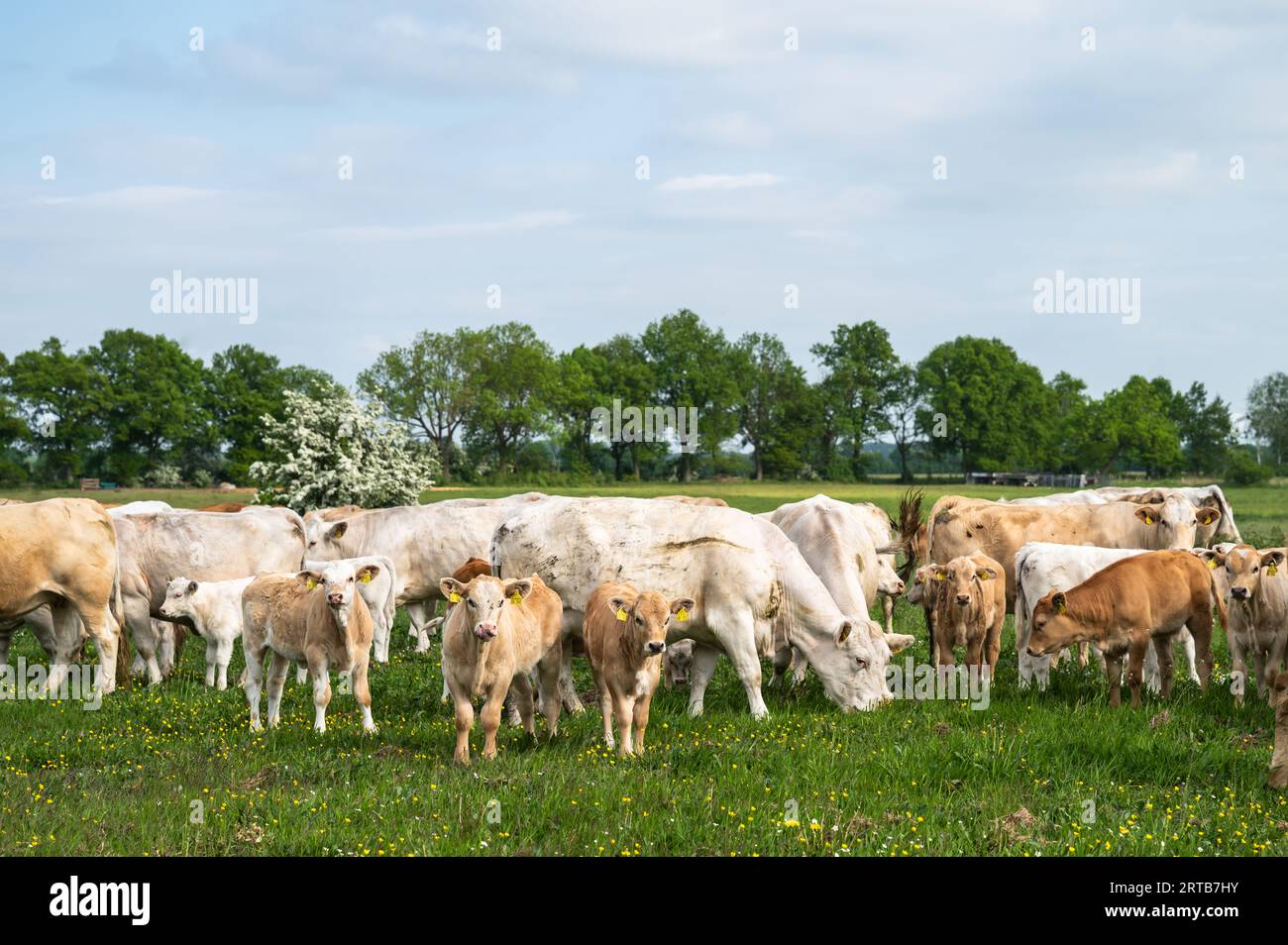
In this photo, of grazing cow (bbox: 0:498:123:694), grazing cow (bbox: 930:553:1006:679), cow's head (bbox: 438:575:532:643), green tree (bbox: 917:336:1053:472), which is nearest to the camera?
cow's head (bbox: 438:575:532:643)

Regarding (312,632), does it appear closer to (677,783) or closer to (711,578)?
(711,578)

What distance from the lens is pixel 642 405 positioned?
107750mm

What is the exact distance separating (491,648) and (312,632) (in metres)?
2.47

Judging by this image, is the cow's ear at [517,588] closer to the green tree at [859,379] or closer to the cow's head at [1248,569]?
the cow's head at [1248,569]

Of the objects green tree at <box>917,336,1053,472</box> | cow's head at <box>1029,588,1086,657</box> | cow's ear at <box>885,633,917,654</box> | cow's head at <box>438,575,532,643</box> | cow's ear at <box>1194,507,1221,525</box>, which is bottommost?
cow's ear at <box>885,633,917,654</box>

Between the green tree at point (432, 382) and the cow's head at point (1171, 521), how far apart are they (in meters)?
75.2

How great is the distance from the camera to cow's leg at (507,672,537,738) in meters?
9.88

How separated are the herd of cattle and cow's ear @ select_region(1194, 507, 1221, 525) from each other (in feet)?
13.1

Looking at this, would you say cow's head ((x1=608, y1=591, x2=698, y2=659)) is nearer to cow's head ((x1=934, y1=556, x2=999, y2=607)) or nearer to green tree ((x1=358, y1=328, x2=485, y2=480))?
cow's head ((x1=934, y1=556, x2=999, y2=607))

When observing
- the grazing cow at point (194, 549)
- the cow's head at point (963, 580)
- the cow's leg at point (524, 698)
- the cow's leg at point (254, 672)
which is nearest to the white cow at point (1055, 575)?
the cow's head at point (963, 580)

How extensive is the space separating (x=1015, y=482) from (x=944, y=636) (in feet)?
305

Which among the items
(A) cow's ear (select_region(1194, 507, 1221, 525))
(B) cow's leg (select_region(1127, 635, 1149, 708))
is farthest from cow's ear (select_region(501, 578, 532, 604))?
(A) cow's ear (select_region(1194, 507, 1221, 525))

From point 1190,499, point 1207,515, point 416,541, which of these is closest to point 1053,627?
point 1207,515
